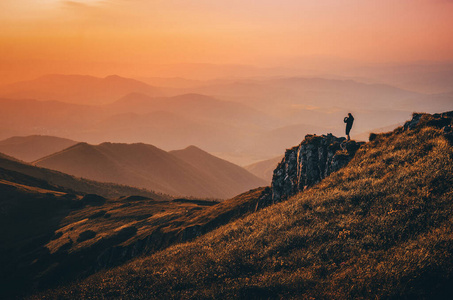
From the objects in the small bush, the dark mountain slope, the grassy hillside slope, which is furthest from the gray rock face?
the dark mountain slope

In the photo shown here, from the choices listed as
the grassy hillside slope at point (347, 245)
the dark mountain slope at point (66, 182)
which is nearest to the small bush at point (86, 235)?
the grassy hillside slope at point (347, 245)

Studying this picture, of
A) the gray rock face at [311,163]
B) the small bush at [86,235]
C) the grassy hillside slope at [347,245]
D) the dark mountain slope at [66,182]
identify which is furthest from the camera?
the dark mountain slope at [66,182]

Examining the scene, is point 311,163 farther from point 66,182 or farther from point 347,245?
point 66,182

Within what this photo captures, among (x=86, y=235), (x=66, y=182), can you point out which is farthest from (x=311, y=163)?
(x=66, y=182)

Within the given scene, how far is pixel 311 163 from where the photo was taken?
156 ft

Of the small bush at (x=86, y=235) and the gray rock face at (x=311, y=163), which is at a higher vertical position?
the gray rock face at (x=311, y=163)

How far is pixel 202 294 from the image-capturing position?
85.7 feet

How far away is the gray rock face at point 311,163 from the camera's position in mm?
44219

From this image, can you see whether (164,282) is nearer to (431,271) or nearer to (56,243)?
(431,271)

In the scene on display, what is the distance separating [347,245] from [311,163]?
74.2ft

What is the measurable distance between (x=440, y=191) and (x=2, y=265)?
283 ft

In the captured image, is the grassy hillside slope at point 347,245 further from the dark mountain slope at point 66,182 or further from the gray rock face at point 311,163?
the dark mountain slope at point 66,182

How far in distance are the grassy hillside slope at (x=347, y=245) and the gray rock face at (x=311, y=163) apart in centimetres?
330

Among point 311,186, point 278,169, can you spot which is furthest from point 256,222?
point 278,169
